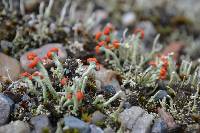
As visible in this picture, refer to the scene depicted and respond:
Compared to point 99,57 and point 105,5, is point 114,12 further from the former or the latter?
point 99,57

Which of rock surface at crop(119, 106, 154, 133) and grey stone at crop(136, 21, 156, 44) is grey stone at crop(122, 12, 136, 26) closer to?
grey stone at crop(136, 21, 156, 44)

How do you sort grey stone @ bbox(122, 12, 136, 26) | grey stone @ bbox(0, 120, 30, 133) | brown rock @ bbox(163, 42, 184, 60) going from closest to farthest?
grey stone @ bbox(0, 120, 30, 133) → brown rock @ bbox(163, 42, 184, 60) → grey stone @ bbox(122, 12, 136, 26)

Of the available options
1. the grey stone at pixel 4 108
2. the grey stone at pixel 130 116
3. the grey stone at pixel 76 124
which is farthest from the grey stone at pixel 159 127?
the grey stone at pixel 4 108

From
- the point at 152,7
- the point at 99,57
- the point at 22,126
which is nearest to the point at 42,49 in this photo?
the point at 99,57

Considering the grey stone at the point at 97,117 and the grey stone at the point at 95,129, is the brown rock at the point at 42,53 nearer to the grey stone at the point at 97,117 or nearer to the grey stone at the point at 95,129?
the grey stone at the point at 97,117

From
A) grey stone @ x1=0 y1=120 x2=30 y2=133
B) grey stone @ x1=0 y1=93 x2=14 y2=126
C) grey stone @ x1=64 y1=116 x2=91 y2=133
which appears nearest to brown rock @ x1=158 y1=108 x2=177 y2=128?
grey stone @ x1=64 y1=116 x2=91 y2=133

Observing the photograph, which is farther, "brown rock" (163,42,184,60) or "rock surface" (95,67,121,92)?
"brown rock" (163,42,184,60)
